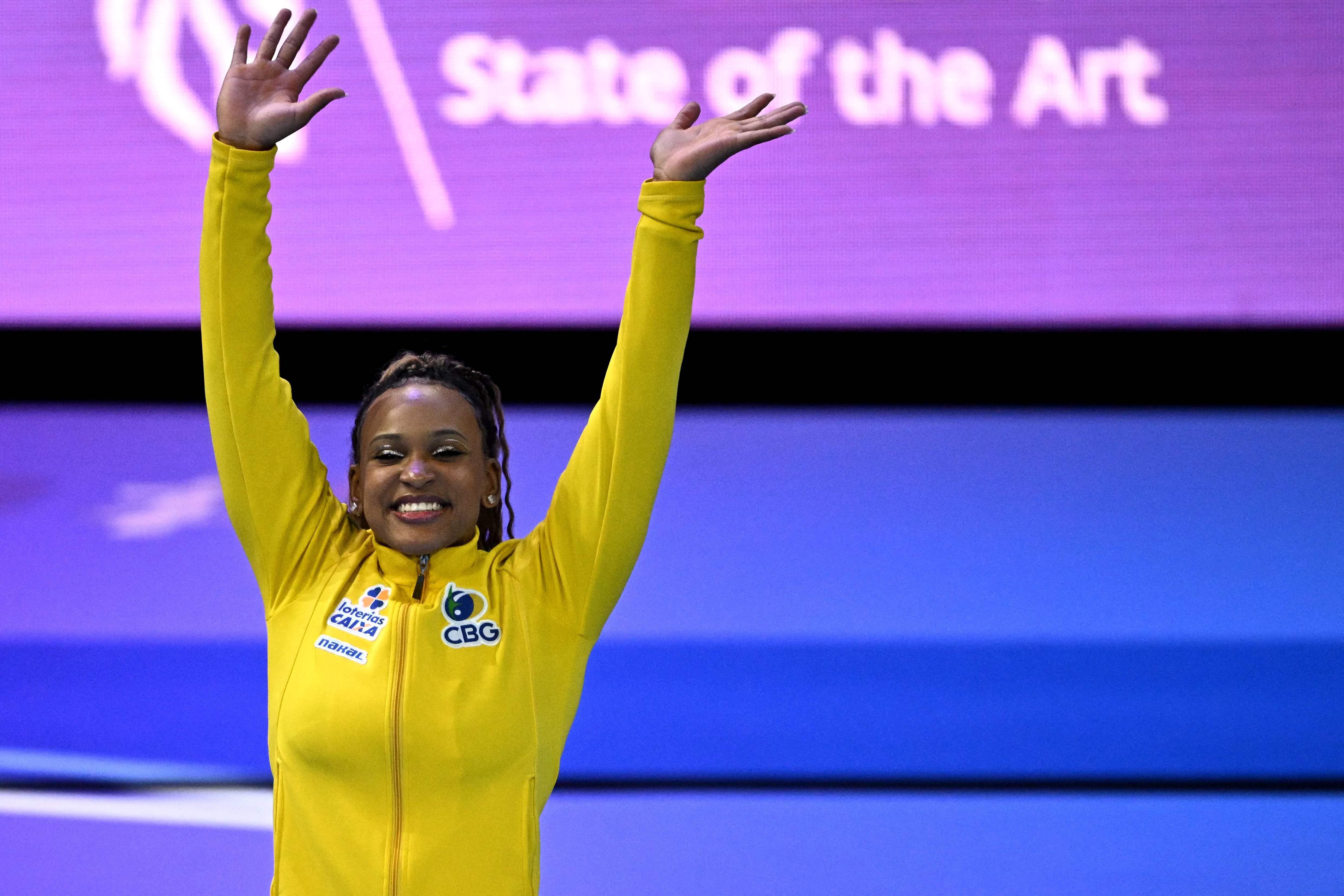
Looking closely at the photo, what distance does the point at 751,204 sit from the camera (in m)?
2.72

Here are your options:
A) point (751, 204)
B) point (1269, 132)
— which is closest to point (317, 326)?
point (751, 204)

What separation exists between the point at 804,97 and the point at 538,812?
1721 mm

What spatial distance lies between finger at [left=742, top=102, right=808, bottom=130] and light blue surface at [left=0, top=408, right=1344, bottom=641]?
1651mm

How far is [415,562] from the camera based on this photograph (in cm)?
148

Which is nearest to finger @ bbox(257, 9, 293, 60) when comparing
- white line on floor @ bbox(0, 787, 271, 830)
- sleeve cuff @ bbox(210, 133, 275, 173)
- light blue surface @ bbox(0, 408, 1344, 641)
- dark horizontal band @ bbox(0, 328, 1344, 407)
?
sleeve cuff @ bbox(210, 133, 275, 173)

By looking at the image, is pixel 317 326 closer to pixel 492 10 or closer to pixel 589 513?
pixel 492 10

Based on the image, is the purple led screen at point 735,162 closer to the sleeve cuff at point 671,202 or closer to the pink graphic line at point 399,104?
the pink graphic line at point 399,104

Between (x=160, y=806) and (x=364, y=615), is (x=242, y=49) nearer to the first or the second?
(x=364, y=615)

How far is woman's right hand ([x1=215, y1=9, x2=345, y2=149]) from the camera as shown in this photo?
1398 millimetres

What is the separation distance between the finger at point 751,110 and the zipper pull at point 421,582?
57 cm

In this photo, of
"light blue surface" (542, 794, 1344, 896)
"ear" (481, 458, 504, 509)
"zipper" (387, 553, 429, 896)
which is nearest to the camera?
"zipper" (387, 553, 429, 896)

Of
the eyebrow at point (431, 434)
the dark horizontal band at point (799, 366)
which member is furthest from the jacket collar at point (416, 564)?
the dark horizontal band at point (799, 366)

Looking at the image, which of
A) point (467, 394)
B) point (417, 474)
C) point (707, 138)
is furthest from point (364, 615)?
point (707, 138)

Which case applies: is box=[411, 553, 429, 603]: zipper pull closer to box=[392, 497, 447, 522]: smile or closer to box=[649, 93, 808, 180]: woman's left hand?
box=[392, 497, 447, 522]: smile
